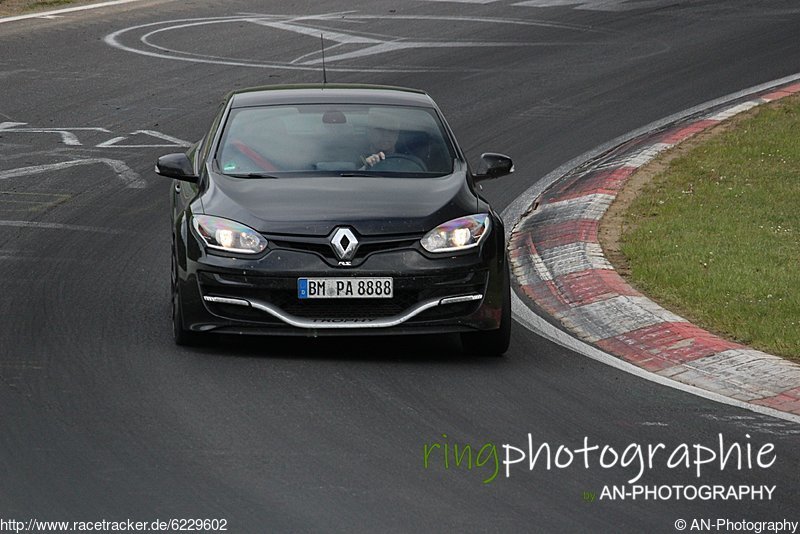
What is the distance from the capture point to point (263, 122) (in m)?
10.4

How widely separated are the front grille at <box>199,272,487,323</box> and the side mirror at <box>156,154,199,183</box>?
969 millimetres

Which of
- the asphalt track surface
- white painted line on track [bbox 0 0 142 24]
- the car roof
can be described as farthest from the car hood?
white painted line on track [bbox 0 0 142 24]

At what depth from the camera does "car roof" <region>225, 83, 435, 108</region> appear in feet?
34.8

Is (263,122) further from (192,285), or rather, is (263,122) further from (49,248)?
(49,248)

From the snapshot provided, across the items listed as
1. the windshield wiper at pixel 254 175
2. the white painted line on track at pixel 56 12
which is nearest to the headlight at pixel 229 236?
the windshield wiper at pixel 254 175

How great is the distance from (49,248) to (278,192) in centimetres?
336

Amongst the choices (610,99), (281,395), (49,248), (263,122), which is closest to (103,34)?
(610,99)

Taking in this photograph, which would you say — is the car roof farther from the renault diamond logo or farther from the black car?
the renault diamond logo

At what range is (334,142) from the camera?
33.3 feet

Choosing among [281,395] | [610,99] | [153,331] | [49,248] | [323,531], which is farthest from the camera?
[610,99]

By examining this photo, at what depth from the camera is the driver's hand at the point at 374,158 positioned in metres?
9.97

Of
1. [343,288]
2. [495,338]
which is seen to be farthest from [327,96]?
[495,338]

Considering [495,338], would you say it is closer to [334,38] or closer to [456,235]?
[456,235]

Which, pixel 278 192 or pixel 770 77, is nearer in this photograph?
pixel 278 192
